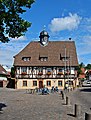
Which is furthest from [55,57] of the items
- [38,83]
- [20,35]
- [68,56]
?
[20,35]

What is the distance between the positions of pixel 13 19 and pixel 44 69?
51.7 meters

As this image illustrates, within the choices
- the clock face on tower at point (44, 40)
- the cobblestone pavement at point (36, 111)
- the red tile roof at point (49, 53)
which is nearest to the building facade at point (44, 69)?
the red tile roof at point (49, 53)

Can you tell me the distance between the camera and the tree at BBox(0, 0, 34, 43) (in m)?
15.6

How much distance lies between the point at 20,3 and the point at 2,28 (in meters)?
1.64

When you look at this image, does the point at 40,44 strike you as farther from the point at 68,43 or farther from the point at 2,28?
the point at 2,28

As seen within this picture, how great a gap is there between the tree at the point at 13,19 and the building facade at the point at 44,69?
163ft

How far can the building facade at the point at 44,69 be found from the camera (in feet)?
221

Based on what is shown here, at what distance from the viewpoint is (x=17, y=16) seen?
16484 mm

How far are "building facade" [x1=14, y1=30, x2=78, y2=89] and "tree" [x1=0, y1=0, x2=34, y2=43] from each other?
49.6 m

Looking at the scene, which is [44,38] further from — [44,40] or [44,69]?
[44,69]

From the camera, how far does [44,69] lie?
6788 cm

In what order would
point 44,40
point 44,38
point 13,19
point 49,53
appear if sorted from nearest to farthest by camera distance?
point 13,19 < point 49,53 < point 44,40 < point 44,38

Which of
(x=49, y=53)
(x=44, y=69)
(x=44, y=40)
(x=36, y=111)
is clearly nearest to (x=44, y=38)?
(x=44, y=40)

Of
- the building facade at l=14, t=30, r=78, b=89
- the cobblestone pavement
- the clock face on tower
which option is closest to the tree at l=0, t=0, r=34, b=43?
the cobblestone pavement
